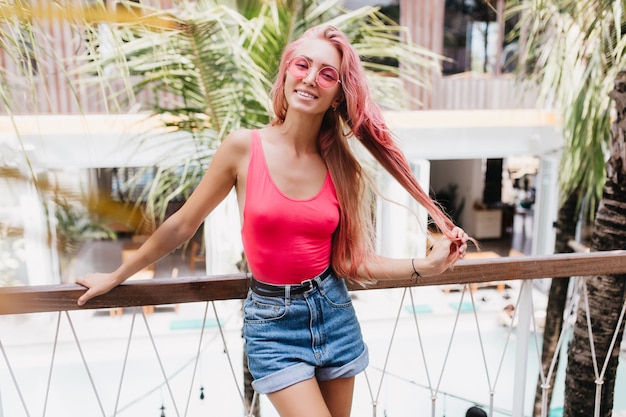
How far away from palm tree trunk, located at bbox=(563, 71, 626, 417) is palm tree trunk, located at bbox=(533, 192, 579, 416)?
1.32 metres

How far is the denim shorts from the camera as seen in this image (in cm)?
123

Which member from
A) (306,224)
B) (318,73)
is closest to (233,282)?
(306,224)

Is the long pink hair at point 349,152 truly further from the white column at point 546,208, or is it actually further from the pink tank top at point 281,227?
the white column at point 546,208

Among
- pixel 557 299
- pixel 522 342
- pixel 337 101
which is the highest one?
pixel 337 101

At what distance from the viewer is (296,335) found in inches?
48.4

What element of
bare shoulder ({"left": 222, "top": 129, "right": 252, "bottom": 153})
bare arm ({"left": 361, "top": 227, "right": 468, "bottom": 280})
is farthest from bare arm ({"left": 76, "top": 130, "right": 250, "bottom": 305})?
bare arm ({"left": 361, "top": 227, "right": 468, "bottom": 280})

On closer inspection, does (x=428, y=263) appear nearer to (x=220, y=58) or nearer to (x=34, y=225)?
(x=34, y=225)

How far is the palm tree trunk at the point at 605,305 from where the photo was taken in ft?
7.36

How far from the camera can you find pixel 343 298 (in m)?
1.30

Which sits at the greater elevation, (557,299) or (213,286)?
(213,286)

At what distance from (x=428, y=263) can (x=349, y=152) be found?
30 cm

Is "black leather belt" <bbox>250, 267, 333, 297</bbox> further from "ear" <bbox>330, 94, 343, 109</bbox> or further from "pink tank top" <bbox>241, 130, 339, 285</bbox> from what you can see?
"ear" <bbox>330, 94, 343, 109</bbox>

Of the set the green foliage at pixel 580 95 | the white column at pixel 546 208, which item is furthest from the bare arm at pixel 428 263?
the white column at pixel 546 208

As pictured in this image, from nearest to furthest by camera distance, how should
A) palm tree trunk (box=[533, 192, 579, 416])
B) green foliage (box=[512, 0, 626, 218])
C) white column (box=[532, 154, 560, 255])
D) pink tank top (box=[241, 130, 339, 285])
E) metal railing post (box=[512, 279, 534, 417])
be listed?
1. pink tank top (box=[241, 130, 339, 285])
2. metal railing post (box=[512, 279, 534, 417])
3. green foliage (box=[512, 0, 626, 218])
4. palm tree trunk (box=[533, 192, 579, 416])
5. white column (box=[532, 154, 560, 255])
